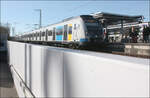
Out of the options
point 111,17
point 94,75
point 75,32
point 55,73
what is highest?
point 111,17

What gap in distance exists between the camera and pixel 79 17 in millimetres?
12438

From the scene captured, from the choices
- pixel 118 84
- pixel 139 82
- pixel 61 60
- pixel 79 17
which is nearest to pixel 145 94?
pixel 139 82

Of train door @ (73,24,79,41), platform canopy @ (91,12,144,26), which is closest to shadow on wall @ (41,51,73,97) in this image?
train door @ (73,24,79,41)

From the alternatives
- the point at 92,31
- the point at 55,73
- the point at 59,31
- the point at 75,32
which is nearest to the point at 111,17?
the point at 92,31

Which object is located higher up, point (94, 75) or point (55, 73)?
point (94, 75)

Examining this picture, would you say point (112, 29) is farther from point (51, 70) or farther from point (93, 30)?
point (51, 70)

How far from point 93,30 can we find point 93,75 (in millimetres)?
11279

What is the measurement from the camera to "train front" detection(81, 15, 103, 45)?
482 inches

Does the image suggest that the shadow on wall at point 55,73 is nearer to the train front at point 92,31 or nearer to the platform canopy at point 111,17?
the train front at point 92,31

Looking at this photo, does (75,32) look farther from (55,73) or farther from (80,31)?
(55,73)

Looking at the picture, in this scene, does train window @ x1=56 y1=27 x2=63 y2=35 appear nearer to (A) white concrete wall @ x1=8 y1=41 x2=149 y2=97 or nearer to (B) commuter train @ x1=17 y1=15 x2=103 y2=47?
(B) commuter train @ x1=17 y1=15 x2=103 y2=47

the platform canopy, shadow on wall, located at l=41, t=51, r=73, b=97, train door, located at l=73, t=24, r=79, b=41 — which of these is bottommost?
shadow on wall, located at l=41, t=51, r=73, b=97

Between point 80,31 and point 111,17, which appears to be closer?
point 80,31

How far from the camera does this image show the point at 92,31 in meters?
12.7
